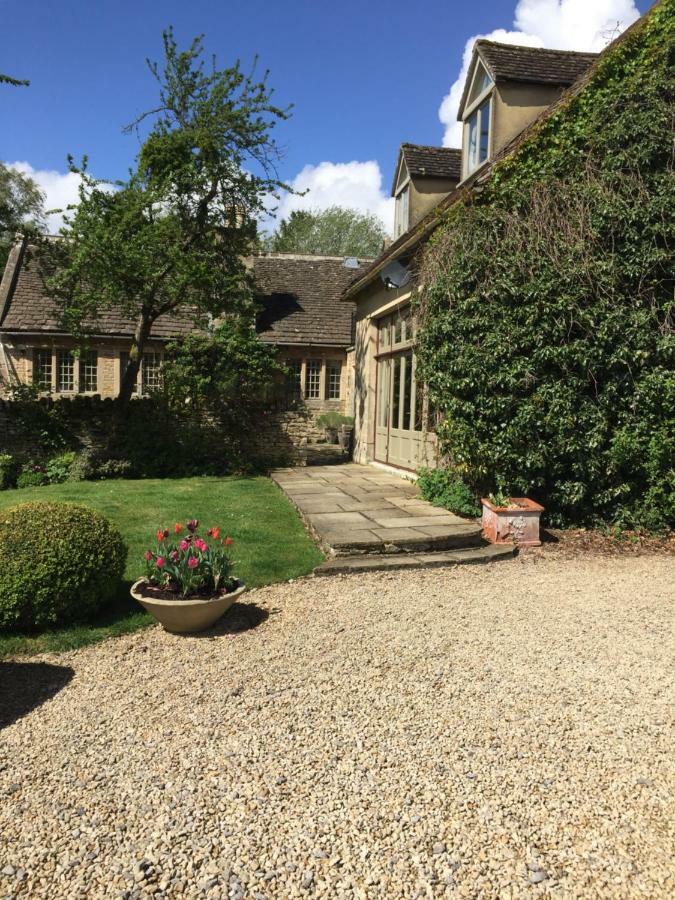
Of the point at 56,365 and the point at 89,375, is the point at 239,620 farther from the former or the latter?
the point at 56,365

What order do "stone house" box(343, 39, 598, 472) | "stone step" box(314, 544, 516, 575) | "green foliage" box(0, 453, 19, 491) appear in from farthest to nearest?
"green foliage" box(0, 453, 19, 491) < "stone house" box(343, 39, 598, 472) < "stone step" box(314, 544, 516, 575)

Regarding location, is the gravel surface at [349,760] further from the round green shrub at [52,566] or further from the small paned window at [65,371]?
the small paned window at [65,371]

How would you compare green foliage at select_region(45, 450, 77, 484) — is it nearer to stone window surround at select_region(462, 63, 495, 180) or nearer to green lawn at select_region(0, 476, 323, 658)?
green lawn at select_region(0, 476, 323, 658)

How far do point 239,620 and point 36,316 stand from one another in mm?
15375

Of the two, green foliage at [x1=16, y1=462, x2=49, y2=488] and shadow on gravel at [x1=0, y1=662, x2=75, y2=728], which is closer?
shadow on gravel at [x1=0, y1=662, x2=75, y2=728]

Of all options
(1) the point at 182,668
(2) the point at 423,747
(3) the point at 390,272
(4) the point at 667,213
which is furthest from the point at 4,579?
(3) the point at 390,272

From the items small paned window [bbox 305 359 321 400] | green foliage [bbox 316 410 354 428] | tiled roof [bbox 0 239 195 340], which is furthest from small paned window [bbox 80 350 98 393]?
green foliage [bbox 316 410 354 428]

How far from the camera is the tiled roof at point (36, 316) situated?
16.3m

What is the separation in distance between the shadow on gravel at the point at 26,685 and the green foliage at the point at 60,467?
9.41m

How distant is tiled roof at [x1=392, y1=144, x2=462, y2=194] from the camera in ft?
40.7

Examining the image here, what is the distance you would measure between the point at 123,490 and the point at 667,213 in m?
9.45

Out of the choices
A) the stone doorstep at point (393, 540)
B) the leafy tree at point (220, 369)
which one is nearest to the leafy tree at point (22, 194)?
the leafy tree at point (220, 369)

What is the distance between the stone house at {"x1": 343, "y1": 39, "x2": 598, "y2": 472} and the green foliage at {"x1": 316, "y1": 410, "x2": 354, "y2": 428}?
22.6 inches

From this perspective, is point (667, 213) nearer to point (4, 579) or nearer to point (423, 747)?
point (423, 747)
